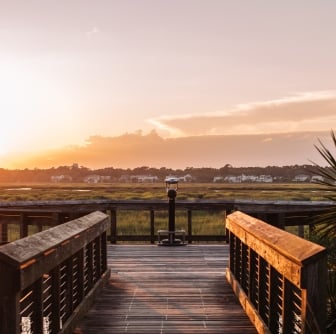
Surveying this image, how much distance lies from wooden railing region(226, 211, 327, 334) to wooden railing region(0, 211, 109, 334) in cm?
187

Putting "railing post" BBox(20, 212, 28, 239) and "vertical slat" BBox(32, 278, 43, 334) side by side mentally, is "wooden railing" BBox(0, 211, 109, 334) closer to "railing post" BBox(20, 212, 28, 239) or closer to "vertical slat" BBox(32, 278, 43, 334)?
"vertical slat" BBox(32, 278, 43, 334)

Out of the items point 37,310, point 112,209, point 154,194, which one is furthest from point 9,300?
point 154,194

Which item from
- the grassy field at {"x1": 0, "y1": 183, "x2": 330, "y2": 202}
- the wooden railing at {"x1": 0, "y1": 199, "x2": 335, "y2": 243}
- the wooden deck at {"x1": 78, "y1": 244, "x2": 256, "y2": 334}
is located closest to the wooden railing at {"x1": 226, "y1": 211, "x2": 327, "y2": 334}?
the wooden deck at {"x1": 78, "y1": 244, "x2": 256, "y2": 334}

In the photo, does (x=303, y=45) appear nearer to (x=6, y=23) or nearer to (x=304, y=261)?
(x=6, y=23)

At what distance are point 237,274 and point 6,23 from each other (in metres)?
11.7

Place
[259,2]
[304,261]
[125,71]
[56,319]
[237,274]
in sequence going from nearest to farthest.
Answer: [304,261], [56,319], [237,274], [259,2], [125,71]

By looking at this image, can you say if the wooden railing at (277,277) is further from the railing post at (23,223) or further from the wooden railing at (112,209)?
the railing post at (23,223)

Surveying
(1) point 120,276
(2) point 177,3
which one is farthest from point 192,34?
(1) point 120,276

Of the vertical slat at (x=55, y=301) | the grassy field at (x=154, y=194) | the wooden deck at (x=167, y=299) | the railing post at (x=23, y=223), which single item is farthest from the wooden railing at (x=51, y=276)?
the grassy field at (x=154, y=194)

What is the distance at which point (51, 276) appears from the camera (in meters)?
4.80

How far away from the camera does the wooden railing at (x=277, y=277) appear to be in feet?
11.9

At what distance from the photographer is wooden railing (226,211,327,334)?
3.62 meters

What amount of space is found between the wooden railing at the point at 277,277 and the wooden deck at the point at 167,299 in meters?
0.30

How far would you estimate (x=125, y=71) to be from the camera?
59.6ft
